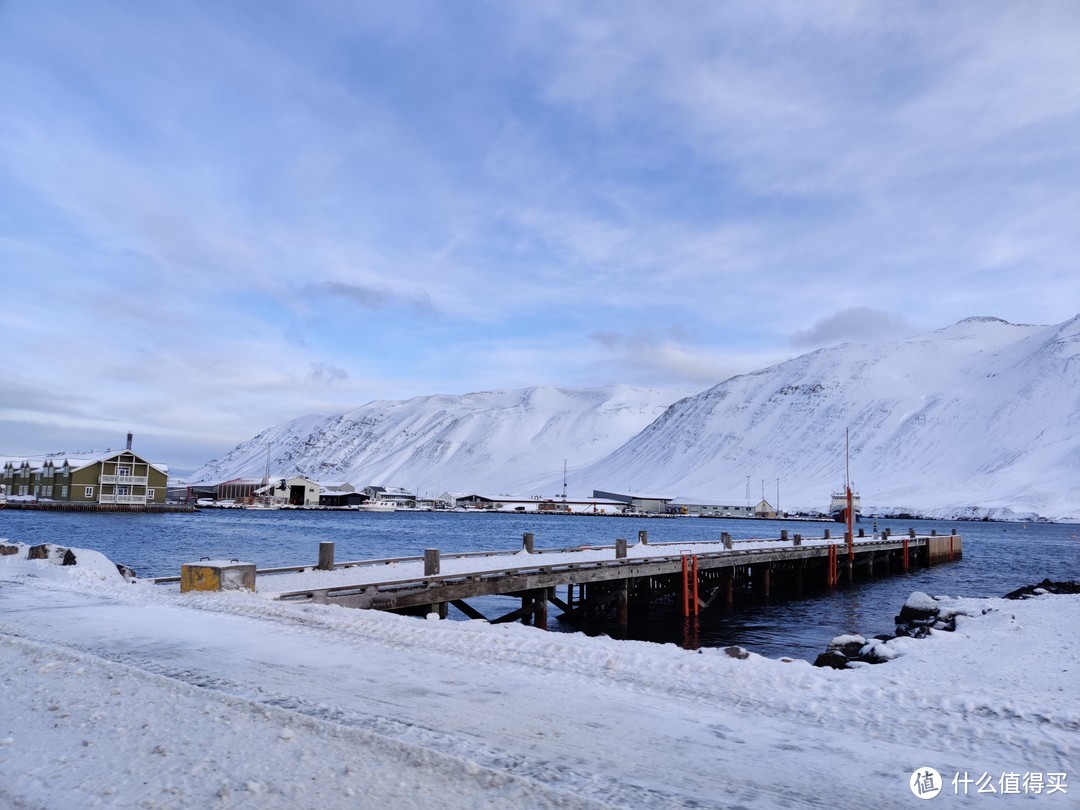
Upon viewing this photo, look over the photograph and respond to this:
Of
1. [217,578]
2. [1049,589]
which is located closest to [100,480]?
[217,578]

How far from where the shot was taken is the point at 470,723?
7.59 meters

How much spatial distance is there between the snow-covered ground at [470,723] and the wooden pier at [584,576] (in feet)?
18.8

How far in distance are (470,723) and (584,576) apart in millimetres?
18591

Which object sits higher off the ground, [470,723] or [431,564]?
[431,564]

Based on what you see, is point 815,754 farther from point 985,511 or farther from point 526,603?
point 985,511

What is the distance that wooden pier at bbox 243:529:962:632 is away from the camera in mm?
19359

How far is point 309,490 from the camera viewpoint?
176250 mm

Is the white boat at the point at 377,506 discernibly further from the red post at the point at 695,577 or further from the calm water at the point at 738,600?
the red post at the point at 695,577

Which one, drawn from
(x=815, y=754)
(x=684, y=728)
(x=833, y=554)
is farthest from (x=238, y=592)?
(x=833, y=554)

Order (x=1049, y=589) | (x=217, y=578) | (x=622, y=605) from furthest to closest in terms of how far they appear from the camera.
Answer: (x=1049, y=589)
(x=622, y=605)
(x=217, y=578)

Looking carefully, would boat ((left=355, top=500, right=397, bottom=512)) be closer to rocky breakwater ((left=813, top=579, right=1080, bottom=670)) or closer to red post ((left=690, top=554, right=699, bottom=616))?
red post ((left=690, top=554, right=699, bottom=616))

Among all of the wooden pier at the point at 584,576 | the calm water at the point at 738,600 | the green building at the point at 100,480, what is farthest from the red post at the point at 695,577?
the green building at the point at 100,480

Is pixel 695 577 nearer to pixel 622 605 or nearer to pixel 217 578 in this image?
pixel 622 605

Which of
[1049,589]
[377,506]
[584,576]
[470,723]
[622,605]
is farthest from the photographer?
[377,506]
